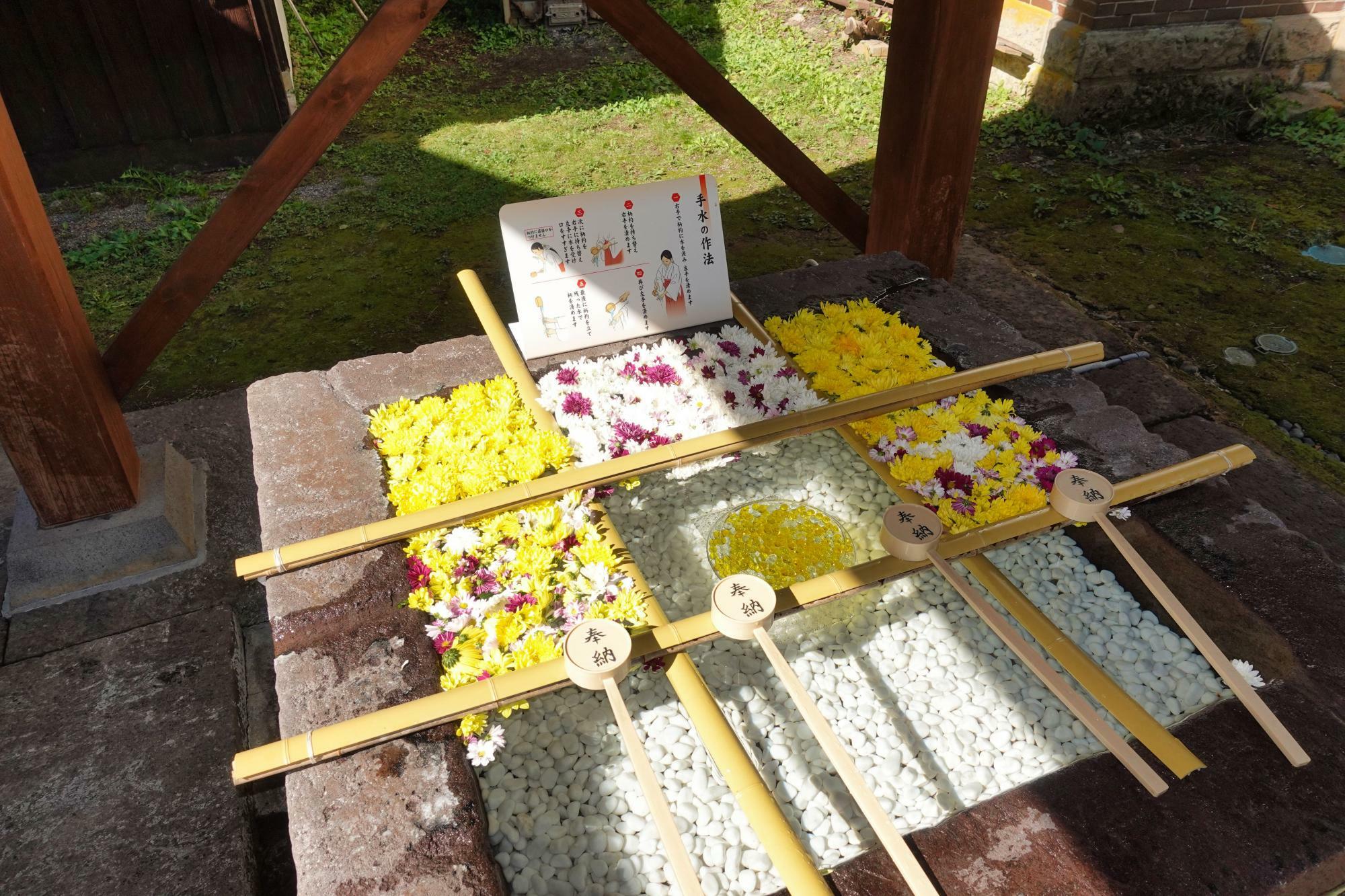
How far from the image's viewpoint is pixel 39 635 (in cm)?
303

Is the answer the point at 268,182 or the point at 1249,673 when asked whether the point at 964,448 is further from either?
the point at 268,182

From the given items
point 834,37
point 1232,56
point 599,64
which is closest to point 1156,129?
point 1232,56

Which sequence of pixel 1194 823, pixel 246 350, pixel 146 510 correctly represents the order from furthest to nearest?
pixel 246 350
pixel 146 510
pixel 1194 823

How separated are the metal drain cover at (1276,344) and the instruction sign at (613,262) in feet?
10.2

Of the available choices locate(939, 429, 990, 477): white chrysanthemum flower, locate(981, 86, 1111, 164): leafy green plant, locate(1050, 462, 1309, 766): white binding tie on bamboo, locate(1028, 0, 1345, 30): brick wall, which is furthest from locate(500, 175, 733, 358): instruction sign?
locate(1028, 0, 1345, 30): brick wall

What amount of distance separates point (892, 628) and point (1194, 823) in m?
0.98

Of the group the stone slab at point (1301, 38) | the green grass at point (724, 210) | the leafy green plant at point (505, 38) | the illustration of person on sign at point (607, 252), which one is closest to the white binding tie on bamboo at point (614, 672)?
the illustration of person on sign at point (607, 252)

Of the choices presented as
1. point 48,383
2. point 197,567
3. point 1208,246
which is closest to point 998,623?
point 197,567

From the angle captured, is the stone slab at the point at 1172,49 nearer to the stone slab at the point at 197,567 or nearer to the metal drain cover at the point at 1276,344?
the metal drain cover at the point at 1276,344

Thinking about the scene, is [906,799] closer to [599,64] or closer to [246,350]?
[246,350]

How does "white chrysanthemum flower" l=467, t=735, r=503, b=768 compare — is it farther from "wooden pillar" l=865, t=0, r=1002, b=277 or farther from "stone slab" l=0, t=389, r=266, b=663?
"wooden pillar" l=865, t=0, r=1002, b=277

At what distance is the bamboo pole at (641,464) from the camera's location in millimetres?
2666

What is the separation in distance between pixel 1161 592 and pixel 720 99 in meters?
2.58

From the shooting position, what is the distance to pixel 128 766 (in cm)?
266
